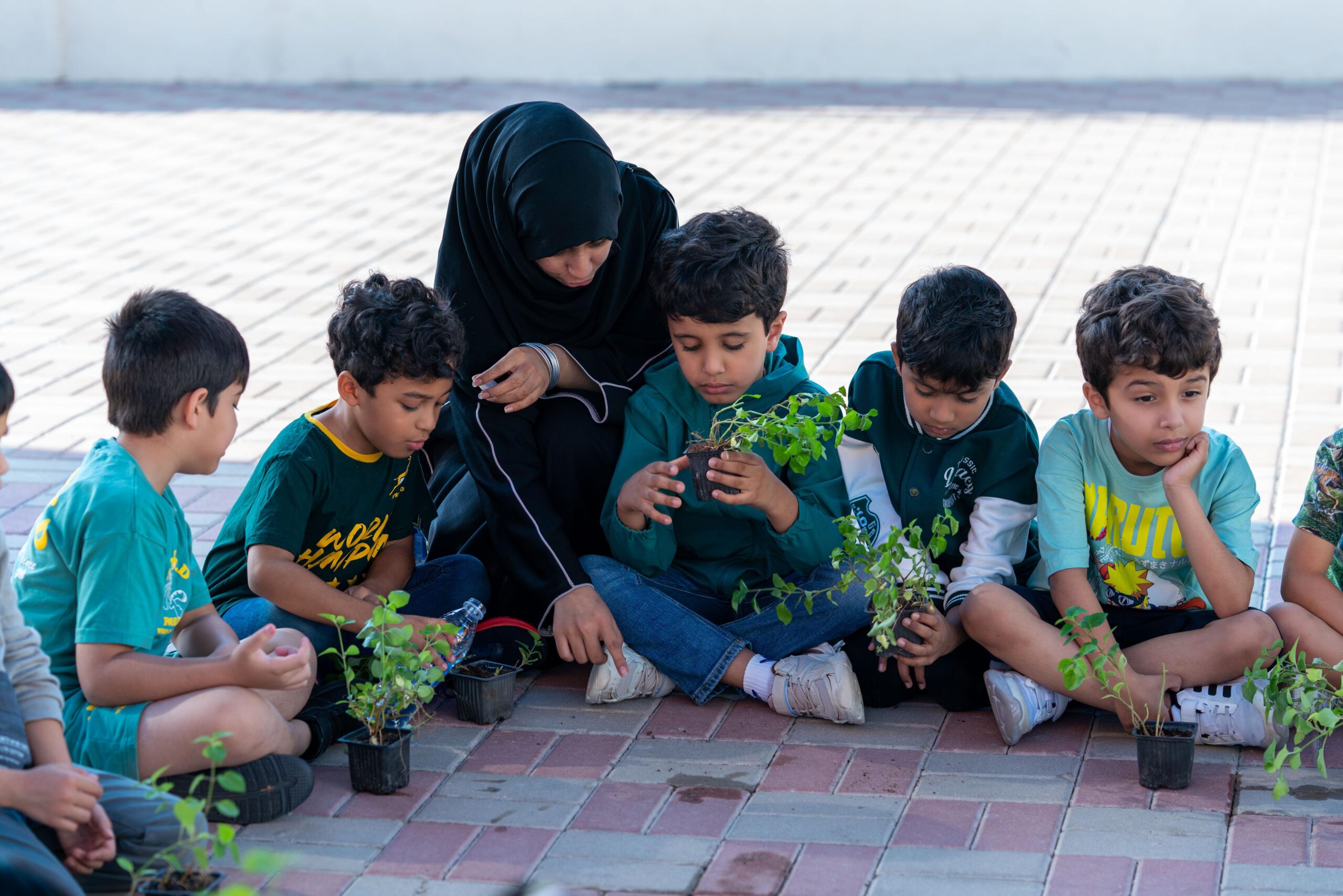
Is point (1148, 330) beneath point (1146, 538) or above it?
above

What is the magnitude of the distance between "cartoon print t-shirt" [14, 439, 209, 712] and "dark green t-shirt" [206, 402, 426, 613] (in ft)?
1.10

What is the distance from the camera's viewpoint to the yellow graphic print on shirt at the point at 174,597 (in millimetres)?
2721

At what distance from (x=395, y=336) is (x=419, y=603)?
26.0 inches

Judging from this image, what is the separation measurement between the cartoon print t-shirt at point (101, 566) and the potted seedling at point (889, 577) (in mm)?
1184

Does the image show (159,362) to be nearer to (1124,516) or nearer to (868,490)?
(868,490)

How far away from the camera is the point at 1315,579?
297cm

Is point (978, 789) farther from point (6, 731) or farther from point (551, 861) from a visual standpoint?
point (6, 731)

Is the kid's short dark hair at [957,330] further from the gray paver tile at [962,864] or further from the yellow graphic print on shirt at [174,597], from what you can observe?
the yellow graphic print on shirt at [174,597]

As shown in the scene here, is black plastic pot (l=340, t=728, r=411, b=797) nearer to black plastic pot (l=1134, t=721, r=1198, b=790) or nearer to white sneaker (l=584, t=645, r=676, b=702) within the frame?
white sneaker (l=584, t=645, r=676, b=702)

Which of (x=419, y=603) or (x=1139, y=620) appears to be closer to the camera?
(x=1139, y=620)

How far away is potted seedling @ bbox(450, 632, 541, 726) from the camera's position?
3.14 m

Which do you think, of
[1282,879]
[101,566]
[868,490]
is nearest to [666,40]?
[868,490]

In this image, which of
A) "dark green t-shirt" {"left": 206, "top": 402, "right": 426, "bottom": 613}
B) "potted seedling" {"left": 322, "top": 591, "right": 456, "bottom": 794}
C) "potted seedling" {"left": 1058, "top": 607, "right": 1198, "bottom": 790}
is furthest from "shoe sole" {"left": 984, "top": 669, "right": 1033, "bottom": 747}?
"dark green t-shirt" {"left": 206, "top": 402, "right": 426, "bottom": 613}

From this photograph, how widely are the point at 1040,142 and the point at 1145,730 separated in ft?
25.7
